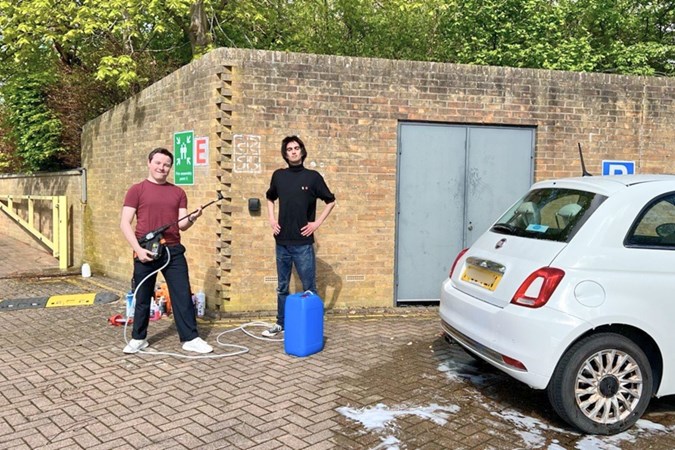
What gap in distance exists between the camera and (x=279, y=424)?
382cm

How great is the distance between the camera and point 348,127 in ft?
23.5

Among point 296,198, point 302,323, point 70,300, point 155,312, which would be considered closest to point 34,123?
point 70,300

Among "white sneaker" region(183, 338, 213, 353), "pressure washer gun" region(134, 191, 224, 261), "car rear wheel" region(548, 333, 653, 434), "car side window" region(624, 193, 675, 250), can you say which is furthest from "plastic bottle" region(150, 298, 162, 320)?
"car side window" region(624, 193, 675, 250)

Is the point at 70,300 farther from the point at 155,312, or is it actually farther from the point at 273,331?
the point at 273,331

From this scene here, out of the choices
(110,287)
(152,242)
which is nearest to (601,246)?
(152,242)

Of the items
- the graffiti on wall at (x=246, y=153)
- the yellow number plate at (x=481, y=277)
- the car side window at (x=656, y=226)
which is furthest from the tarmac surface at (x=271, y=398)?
the graffiti on wall at (x=246, y=153)

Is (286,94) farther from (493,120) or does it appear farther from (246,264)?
(493,120)

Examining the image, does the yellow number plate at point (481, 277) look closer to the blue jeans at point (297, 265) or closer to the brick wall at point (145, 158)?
the blue jeans at point (297, 265)

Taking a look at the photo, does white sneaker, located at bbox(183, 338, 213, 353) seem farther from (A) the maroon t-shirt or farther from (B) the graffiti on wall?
(B) the graffiti on wall

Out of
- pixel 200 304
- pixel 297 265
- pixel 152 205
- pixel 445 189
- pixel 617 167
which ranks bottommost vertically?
pixel 200 304

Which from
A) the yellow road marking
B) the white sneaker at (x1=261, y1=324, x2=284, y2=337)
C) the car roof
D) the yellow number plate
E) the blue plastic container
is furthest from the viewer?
the yellow road marking

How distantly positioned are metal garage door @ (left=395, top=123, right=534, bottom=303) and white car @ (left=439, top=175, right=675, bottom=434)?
136 inches

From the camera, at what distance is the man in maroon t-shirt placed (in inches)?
202

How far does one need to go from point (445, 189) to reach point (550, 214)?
3450 mm
